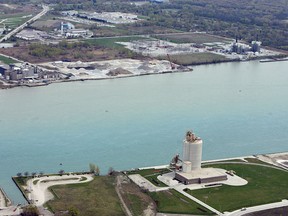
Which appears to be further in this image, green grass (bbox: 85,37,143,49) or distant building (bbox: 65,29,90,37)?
distant building (bbox: 65,29,90,37)

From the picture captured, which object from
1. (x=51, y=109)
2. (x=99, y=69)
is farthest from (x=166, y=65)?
(x=51, y=109)

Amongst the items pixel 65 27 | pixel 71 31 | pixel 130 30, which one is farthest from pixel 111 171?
pixel 130 30

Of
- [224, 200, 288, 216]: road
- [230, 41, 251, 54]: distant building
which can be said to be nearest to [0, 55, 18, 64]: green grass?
[230, 41, 251, 54]: distant building

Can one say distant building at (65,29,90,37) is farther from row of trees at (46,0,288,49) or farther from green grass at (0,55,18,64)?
green grass at (0,55,18,64)

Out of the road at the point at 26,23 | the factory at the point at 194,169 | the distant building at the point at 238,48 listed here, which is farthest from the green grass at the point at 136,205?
the road at the point at 26,23

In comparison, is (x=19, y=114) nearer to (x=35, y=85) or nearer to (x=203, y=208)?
(x=35, y=85)

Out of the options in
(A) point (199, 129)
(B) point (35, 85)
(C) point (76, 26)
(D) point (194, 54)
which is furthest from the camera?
(C) point (76, 26)

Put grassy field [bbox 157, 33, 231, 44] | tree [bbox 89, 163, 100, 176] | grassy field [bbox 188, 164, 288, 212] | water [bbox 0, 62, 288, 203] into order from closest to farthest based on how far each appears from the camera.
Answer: grassy field [bbox 188, 164, 288, 212]
tree [bbox 89, 163, 100, 176]
water [bbox 0, 62, 288, 203]
grassy field [bbox 157, 33, 231, 44]
